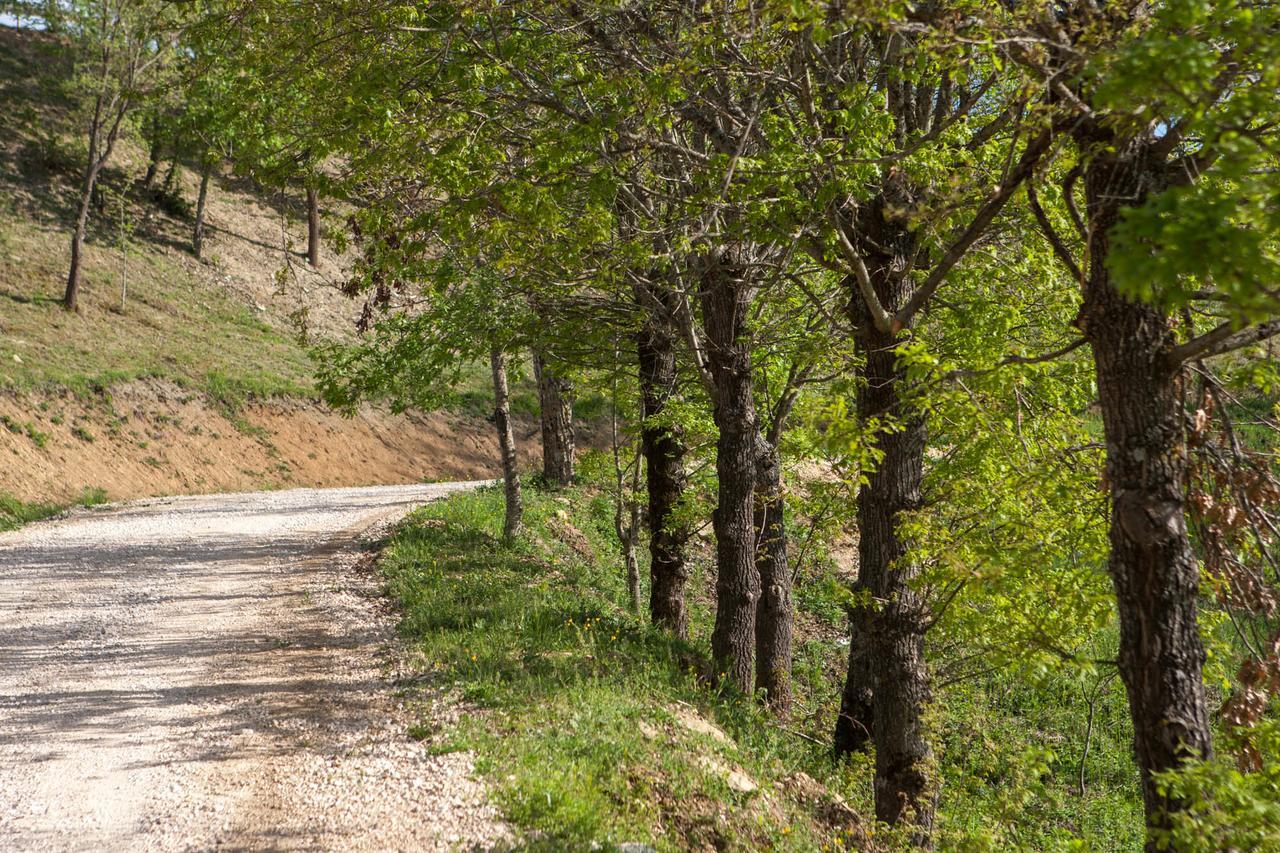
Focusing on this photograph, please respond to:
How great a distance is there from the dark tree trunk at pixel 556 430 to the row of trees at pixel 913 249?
9.07 m

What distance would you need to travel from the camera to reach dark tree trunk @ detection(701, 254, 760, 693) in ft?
37.0

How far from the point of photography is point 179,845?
578cm

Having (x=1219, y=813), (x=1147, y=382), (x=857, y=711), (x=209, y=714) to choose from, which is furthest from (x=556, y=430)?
(x=1219, y=813)

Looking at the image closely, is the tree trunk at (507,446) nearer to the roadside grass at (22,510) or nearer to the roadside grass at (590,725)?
the roadside grass at (590,725)

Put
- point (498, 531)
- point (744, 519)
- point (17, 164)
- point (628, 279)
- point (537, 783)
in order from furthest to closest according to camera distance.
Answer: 1. point (17, 164)
2. point (498, 531)
3. point (744, 519)
4. point (628, 279)
5. point (537, 783)

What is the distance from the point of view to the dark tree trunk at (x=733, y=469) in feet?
37.0

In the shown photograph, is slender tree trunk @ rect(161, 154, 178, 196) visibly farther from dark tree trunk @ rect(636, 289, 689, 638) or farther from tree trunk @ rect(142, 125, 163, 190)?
dark tree trunk @ rect(636, 289, 689, 638)

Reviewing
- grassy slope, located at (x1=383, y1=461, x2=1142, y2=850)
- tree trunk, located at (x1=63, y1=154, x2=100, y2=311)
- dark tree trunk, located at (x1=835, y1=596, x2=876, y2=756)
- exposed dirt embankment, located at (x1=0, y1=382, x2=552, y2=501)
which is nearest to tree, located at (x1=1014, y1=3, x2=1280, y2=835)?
grassy slope, located at (x1=383, y1=461, x2=1142, y2=850)

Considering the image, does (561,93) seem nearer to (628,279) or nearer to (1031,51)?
(628,279)

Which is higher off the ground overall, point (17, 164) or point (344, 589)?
point (17, 164)

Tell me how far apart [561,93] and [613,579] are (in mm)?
10510

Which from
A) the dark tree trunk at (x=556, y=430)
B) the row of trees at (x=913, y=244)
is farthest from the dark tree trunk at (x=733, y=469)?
the dark tree trunk at (x=556, y=430)

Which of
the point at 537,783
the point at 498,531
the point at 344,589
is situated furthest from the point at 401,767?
the point at 498,531

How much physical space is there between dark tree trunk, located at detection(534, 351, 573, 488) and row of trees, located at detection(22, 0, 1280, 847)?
9066mm
